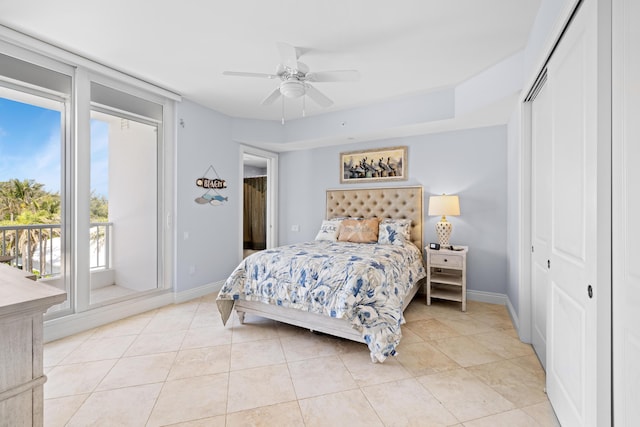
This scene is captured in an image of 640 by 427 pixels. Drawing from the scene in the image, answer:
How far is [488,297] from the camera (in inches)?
154

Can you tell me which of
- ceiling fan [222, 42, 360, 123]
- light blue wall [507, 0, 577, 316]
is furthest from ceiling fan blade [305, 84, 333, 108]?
light blue wall [507, 0, 577, 316]

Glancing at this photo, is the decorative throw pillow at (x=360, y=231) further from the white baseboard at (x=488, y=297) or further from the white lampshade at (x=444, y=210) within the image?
the white baseboard at (x=488, y=297)

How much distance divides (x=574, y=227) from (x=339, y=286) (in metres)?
1.64

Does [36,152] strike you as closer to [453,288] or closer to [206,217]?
[206,217]

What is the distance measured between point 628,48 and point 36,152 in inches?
171

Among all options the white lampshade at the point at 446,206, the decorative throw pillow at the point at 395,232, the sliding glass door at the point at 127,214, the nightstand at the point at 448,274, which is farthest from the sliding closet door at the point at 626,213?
the sliding glass door at the point at 127,214

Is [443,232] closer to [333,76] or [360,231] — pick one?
[360,231]

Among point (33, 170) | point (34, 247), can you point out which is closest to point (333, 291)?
point (33, 170)

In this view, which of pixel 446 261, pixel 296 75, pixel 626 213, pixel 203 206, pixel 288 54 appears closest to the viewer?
pixel 626 213

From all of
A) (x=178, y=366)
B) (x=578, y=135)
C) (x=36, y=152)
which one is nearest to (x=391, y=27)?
(x=578, y=135)

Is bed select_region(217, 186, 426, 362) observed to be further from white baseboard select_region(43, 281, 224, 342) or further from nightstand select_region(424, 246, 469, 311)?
white baseboard select_region(43, 281, 224, 342)

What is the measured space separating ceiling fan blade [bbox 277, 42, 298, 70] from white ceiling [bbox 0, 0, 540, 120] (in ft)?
0.86

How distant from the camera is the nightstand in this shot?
3.56 metres

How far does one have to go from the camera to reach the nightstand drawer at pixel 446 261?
3.58 m
